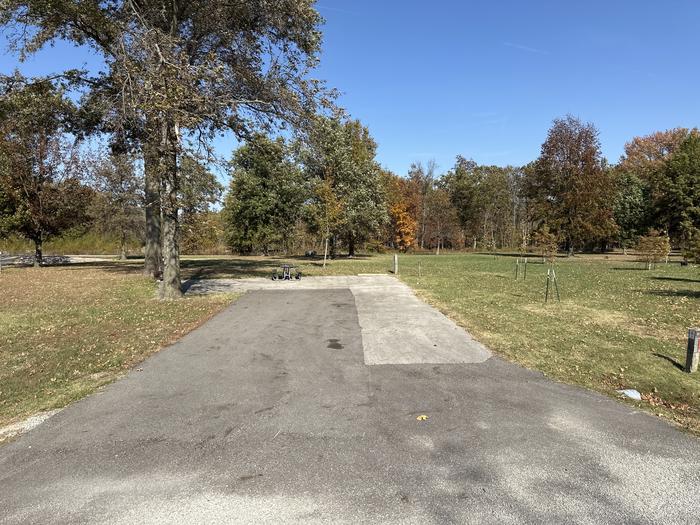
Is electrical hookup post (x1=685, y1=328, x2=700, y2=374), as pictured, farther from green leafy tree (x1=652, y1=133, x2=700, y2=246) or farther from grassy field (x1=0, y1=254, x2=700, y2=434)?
green leafy tree (x1=652, y1=133, x2=700, y2=246)

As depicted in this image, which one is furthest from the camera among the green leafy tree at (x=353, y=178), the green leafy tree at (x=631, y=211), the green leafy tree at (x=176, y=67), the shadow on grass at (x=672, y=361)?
the green leafy tree at (x=631, y=211)

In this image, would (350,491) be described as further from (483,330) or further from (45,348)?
(45,348)

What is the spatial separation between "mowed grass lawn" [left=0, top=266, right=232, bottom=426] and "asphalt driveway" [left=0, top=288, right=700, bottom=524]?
69 cm

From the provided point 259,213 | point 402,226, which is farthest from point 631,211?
point 259,213

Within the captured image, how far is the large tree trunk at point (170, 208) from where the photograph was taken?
10.9 m

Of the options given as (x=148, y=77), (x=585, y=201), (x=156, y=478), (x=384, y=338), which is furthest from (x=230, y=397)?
(x=585, y=201)

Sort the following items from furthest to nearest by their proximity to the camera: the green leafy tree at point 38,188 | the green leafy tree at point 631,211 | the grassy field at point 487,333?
the green leafy tree at point 631,211 → the green leafy tree at point 38,188 → the grassy field at point 487,333

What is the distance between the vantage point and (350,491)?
9.80ft

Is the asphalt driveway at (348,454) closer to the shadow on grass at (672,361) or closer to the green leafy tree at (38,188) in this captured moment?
the shadow on grass at (672,361)

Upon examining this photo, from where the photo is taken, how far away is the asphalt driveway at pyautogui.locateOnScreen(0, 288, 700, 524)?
2.81 m

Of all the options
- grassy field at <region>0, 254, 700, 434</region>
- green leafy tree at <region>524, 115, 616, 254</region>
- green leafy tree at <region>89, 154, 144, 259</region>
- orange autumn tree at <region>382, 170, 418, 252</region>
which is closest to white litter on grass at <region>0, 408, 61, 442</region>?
grassy field at <region>0, 254, 700, 434</region>

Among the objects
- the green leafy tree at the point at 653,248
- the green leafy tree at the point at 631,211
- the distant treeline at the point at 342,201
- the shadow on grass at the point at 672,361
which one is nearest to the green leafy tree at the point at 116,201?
the distant treeline at the point at 342,201

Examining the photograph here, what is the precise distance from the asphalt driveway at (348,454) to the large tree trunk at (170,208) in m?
6.81

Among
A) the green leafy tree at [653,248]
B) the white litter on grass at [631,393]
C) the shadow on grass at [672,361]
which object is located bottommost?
the white litter on grass at [631,393]
